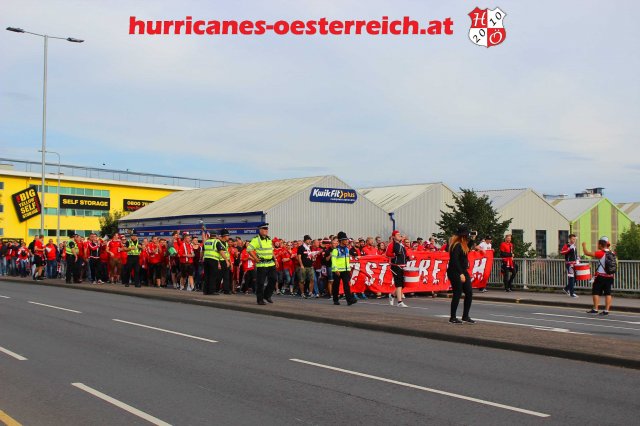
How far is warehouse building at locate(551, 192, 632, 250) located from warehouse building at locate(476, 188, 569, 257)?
42.4 feet

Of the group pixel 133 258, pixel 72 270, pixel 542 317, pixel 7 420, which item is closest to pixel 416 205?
pixel 72 270

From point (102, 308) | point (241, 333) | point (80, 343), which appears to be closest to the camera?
point (80, 343)

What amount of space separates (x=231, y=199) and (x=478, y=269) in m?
19.3

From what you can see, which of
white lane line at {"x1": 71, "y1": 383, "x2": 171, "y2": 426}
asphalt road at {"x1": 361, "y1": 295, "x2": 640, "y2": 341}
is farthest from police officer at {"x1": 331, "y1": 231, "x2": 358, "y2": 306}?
white lane line at {"x1": 71, "y1": 383, "x2": 171, "y2": 426}

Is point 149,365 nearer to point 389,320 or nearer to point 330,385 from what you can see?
point 330,385

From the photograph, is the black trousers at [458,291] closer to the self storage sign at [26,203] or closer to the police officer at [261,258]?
the police officer at [261,258]

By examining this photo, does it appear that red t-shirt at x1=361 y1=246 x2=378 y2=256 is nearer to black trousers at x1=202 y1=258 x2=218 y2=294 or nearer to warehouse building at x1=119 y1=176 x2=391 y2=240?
black trousers at x1=202 y1=258 x2=218 y2=294

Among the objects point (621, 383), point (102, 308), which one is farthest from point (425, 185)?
point (621, 383)

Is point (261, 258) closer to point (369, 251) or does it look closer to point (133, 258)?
point (369, 251)

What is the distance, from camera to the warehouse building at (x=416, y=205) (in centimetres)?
4753

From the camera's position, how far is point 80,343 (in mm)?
11695

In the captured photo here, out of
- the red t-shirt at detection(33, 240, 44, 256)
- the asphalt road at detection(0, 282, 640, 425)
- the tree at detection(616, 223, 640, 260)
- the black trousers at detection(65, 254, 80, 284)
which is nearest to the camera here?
the asphalt road at detection(0, 282, 640, 425)

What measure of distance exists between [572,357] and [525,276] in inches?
676

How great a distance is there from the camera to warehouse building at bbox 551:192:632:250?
70125 millimetres
